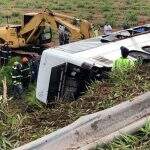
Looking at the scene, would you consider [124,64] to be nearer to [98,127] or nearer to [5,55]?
[98,127]

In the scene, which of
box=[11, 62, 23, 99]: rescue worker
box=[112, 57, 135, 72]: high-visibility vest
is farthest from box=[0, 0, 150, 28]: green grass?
box=[112, 57, 135, 72]: high-visibility vest

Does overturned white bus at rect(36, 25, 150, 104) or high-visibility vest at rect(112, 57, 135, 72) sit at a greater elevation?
high-visibility vest at rect(112, 57, 135, 72)

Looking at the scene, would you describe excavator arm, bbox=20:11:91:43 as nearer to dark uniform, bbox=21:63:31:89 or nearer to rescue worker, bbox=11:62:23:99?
dark uniform, bbox=21:63:31:89

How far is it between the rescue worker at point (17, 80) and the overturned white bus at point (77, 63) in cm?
327

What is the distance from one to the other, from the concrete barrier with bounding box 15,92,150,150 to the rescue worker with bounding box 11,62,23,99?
858 cm

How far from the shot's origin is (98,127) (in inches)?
263

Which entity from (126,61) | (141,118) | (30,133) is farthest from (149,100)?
(126,61)

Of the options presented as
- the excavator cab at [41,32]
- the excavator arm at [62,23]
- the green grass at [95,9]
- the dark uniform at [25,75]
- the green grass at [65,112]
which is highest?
the green grass at [65,112]

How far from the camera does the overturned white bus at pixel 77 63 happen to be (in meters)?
11.0

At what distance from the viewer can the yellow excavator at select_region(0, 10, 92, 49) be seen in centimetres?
1812

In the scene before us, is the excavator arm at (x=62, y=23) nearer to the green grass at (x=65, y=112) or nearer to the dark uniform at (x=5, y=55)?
the dark uniform at (x=5, y=55)

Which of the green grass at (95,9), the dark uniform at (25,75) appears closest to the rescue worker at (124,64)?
the dark uniform at (25,75)

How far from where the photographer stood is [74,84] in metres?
11.2

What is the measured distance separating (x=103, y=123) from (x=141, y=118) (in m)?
0.55
